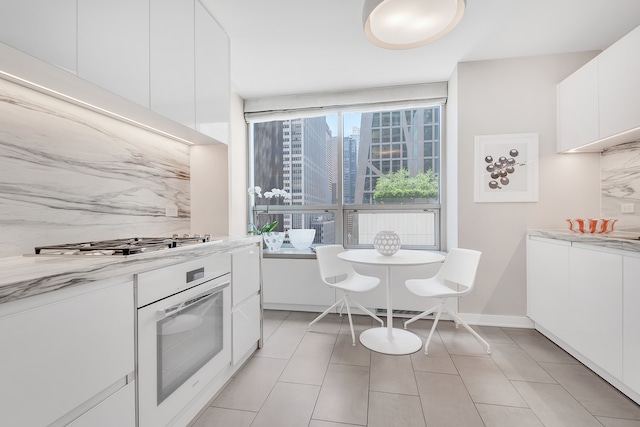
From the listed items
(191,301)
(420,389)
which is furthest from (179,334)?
(420,389)

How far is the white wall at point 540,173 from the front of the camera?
280 cm

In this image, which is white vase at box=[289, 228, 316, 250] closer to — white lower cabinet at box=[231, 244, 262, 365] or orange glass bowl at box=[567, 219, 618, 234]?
white lower cabinet at box=[231, 244, 262, 365]

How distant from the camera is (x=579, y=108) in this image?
2521mm

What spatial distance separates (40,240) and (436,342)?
279 cm

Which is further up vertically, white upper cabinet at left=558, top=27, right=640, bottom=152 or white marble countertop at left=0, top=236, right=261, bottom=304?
white upper cabinet at left=558, top=27, right=640, bottom=152

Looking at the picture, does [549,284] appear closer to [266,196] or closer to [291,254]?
[291,254]

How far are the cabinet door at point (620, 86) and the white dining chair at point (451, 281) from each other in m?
1.33

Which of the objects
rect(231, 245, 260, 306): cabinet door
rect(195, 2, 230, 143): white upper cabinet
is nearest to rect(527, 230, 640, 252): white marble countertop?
rect(231, 245, 260, 306): cabinet door

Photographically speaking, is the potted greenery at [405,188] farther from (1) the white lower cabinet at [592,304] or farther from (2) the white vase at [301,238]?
(1) the white lower cabinet at [592,304]

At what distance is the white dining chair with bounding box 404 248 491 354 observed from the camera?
2406mm

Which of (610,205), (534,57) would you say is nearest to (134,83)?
(534,57)

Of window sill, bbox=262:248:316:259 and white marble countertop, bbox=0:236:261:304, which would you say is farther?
window sill, bbox=262:248:316:259

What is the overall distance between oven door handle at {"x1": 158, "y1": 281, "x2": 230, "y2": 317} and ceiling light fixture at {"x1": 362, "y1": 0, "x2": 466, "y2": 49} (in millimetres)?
1770

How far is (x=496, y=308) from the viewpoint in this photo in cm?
293
